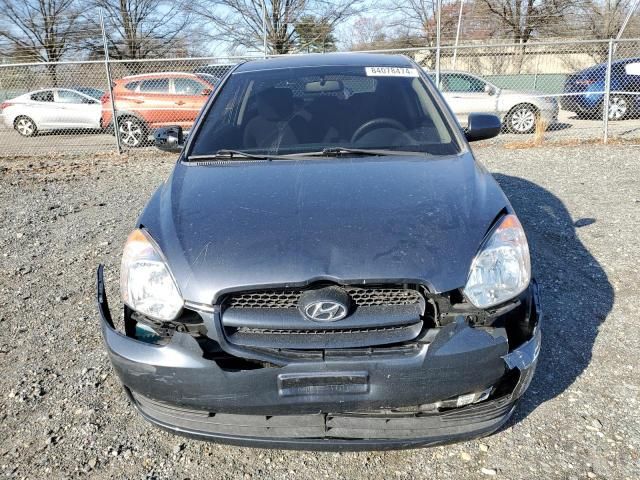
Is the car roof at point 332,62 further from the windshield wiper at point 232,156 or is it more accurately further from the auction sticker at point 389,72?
the windshield wiper at point 232,156

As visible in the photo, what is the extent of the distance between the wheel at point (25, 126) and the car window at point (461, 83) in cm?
1094

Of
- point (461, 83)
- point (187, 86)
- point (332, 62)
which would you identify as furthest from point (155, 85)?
point (332, 62)

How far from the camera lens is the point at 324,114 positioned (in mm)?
3158

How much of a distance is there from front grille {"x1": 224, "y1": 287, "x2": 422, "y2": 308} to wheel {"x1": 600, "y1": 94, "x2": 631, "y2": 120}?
41.3ft

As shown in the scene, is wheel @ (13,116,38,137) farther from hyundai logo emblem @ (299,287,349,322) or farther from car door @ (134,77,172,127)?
hyundai logo emblem @ (299,287,349,322)

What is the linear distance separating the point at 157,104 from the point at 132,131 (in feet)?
2.75

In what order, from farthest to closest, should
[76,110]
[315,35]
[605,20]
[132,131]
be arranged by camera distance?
[605,20], [315,35], [76,110], [132,131]

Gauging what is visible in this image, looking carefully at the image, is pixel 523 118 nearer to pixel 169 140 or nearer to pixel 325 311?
pixel 169 140

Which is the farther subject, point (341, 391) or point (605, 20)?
point (605, 20)

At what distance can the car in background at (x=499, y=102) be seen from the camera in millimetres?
11672

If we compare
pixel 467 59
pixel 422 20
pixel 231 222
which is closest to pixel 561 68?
pixel 467 59

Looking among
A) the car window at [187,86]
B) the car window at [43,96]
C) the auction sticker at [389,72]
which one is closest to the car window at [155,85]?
the car window at [187,86]

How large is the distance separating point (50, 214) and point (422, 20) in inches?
941

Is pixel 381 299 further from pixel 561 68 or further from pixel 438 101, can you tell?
pixel 561 68
